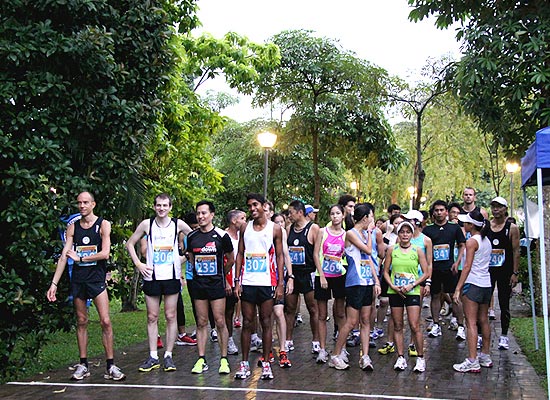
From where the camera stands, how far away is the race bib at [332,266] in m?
9.23

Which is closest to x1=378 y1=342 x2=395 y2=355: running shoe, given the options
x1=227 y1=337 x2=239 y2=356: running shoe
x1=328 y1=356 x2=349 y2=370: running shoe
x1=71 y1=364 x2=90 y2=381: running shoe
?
x1=328 y1=356 x2=349 y2=370: running shoe

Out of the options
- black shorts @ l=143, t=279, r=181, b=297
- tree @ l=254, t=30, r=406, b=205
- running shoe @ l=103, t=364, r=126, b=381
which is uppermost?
tree @ l=254, t=30, r=406, b=205

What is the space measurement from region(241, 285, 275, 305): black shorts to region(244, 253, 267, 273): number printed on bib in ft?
0.65

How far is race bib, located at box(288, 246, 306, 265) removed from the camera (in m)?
9.64

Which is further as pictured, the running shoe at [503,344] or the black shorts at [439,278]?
the black shorts at [439,278]

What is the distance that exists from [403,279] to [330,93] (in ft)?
45.9

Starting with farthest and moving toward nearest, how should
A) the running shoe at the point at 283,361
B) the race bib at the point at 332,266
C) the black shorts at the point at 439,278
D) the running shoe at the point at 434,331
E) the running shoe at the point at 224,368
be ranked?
the running shoe at the point at 434,331
the black shorts at the point at 439,278
the race bib at the point at 332,266
the running shoe at the point at 283,361
the running shoe at the point at 224,368

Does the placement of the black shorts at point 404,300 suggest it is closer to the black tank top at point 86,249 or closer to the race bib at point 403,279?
the race bib at point 403,279

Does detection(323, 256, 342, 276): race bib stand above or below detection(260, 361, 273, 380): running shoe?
above

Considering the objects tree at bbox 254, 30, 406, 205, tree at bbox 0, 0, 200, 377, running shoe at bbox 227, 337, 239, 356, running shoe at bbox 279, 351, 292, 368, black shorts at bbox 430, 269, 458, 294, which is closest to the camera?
tree at bbox 0, 0, 200, 377

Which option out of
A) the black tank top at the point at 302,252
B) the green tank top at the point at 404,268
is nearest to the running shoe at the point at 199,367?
the black tank top at the point at 302,252

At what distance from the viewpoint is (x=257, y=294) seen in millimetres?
8227

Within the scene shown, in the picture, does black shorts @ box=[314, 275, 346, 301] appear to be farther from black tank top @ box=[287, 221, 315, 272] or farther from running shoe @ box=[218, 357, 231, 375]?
running shoe @ box=[218, 357, 231, 375]

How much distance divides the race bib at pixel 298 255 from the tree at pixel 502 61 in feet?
13.5
